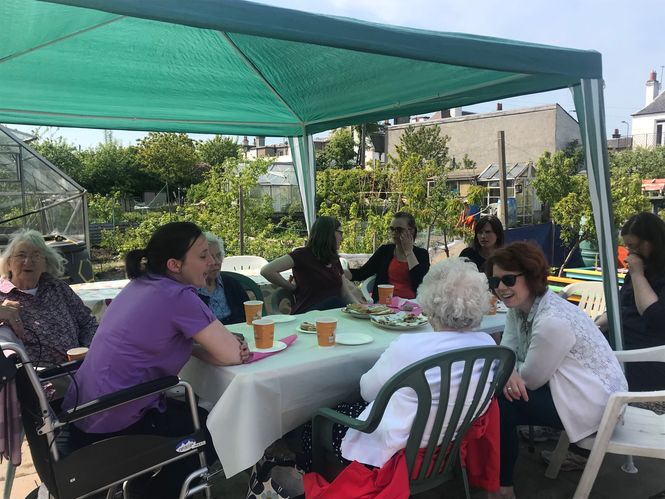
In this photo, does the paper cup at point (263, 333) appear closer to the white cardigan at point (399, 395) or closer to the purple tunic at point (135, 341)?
the purple tunic at point (135, 341)

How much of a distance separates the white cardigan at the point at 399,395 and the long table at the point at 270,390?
0.25 metres

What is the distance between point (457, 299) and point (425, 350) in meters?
0.22

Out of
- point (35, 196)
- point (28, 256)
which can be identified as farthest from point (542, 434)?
point (35, 196)

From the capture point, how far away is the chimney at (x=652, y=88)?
142 feet

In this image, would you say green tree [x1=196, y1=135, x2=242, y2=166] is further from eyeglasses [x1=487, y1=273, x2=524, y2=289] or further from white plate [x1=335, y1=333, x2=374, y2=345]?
eyeglasses [x1=487, y1=273, x2=524, y2=289]

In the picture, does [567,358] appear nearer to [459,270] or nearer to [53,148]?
[459,270]

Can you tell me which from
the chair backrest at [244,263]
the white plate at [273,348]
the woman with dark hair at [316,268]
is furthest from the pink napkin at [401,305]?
the chair backrest at [244,263]

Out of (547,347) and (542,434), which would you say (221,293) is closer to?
(547,347)

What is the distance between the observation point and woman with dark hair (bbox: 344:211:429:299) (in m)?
3.56

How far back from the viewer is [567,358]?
1.93 metres

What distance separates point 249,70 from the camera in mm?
3652

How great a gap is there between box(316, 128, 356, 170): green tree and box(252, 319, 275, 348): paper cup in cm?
3132

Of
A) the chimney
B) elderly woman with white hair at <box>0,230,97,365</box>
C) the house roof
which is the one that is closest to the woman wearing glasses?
elderly woman with white hair at <box>0,230,97,365</box>

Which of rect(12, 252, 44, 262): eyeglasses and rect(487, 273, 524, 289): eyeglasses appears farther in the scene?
rect(12, 252, 44, 262): eyeglasses
